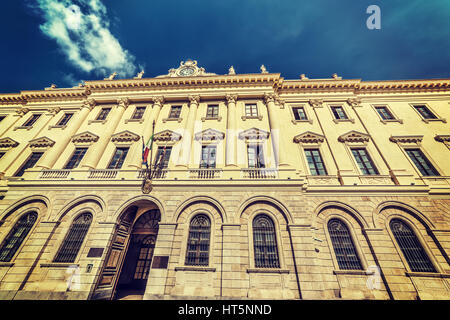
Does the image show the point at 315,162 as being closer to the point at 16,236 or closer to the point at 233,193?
the point at 233,193

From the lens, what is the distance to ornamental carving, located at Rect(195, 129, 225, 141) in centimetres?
1407

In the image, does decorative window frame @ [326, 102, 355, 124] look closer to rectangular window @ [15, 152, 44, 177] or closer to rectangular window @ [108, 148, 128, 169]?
rectangular window @ [108, 148, 128, 169]

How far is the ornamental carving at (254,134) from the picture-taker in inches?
552

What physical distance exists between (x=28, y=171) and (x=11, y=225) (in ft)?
12.8

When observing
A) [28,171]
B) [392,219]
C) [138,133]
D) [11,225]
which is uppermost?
[138,133]

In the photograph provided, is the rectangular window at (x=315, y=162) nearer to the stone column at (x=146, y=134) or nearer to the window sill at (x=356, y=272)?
the window sill at (x=356, y=272)

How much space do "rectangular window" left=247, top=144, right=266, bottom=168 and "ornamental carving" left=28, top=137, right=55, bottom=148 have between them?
57.7ft

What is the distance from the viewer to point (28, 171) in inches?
499

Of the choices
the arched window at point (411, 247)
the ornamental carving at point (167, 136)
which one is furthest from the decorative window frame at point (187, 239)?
the arched window at point (411, 247)

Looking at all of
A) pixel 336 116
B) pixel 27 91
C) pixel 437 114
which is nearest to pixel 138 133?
pixel 27 91

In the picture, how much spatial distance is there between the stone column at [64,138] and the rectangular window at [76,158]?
92 cm

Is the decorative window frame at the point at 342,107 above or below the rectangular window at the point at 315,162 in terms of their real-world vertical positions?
above

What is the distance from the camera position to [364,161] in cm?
1309

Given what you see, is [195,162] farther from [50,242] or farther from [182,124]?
[50,242]
